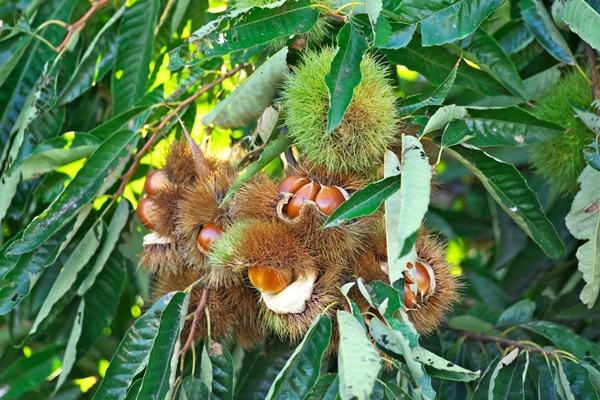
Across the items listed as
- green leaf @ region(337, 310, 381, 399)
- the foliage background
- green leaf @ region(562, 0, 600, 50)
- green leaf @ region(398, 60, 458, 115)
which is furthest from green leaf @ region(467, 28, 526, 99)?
green leaf @ region(337, 310, 381, 399)

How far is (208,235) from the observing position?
1.03 meters

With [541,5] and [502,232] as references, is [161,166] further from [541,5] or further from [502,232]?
[502,232]

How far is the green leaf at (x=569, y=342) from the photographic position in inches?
46.7

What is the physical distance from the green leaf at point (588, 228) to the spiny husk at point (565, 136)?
7 centimetres

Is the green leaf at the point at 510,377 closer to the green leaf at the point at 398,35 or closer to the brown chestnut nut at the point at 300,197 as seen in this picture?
the brown chestnut nut at the point at 300,197

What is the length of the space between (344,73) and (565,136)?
516mm

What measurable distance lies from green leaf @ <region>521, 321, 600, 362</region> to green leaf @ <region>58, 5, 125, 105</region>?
1073mm

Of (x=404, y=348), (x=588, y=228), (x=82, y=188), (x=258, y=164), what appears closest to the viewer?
(x=404, y=348)

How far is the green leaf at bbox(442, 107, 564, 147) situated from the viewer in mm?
988

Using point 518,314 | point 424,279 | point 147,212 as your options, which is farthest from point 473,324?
point 147,212

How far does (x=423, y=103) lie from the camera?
0.96 meters

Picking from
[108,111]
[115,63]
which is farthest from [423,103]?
[108,111]

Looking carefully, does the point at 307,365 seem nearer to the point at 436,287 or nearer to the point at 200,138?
the point at 436,287

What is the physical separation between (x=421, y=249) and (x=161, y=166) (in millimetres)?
509
